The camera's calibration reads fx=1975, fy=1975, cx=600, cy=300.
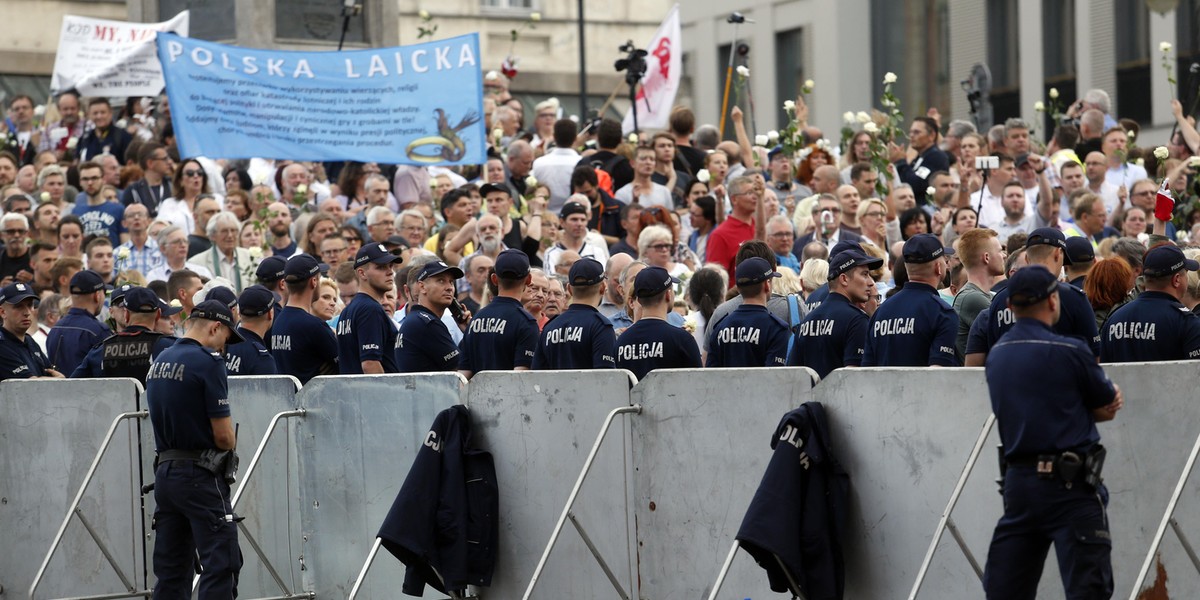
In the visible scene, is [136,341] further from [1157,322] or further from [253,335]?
[1157,322]

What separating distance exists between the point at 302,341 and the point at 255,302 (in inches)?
19.7

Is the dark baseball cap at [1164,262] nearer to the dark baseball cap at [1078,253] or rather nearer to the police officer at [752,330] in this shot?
the dark baseball cap at [1078,253]

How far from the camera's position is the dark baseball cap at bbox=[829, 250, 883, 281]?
33.1ft

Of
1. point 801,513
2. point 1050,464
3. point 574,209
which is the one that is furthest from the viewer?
point 574,209

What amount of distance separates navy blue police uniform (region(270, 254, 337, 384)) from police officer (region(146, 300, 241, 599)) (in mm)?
1587

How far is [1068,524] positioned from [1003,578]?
34 cm

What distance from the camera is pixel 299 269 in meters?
11.6

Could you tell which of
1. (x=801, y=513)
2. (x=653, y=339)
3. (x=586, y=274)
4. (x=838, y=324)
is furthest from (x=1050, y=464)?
(x=586, y=274)

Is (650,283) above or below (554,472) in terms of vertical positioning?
above

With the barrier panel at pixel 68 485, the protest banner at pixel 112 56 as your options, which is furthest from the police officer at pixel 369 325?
the protest banner at pixel 112 56

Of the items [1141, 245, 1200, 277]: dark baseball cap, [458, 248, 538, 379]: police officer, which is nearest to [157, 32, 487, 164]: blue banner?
[458, 248, 538, 379]: police officer

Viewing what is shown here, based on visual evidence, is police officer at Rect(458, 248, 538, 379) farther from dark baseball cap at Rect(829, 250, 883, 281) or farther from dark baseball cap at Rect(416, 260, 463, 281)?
dark baseball cap at Rect(829, 250, 883, 281)

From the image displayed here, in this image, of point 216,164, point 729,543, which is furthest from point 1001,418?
point 216,164

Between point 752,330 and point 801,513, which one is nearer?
point 801,513
